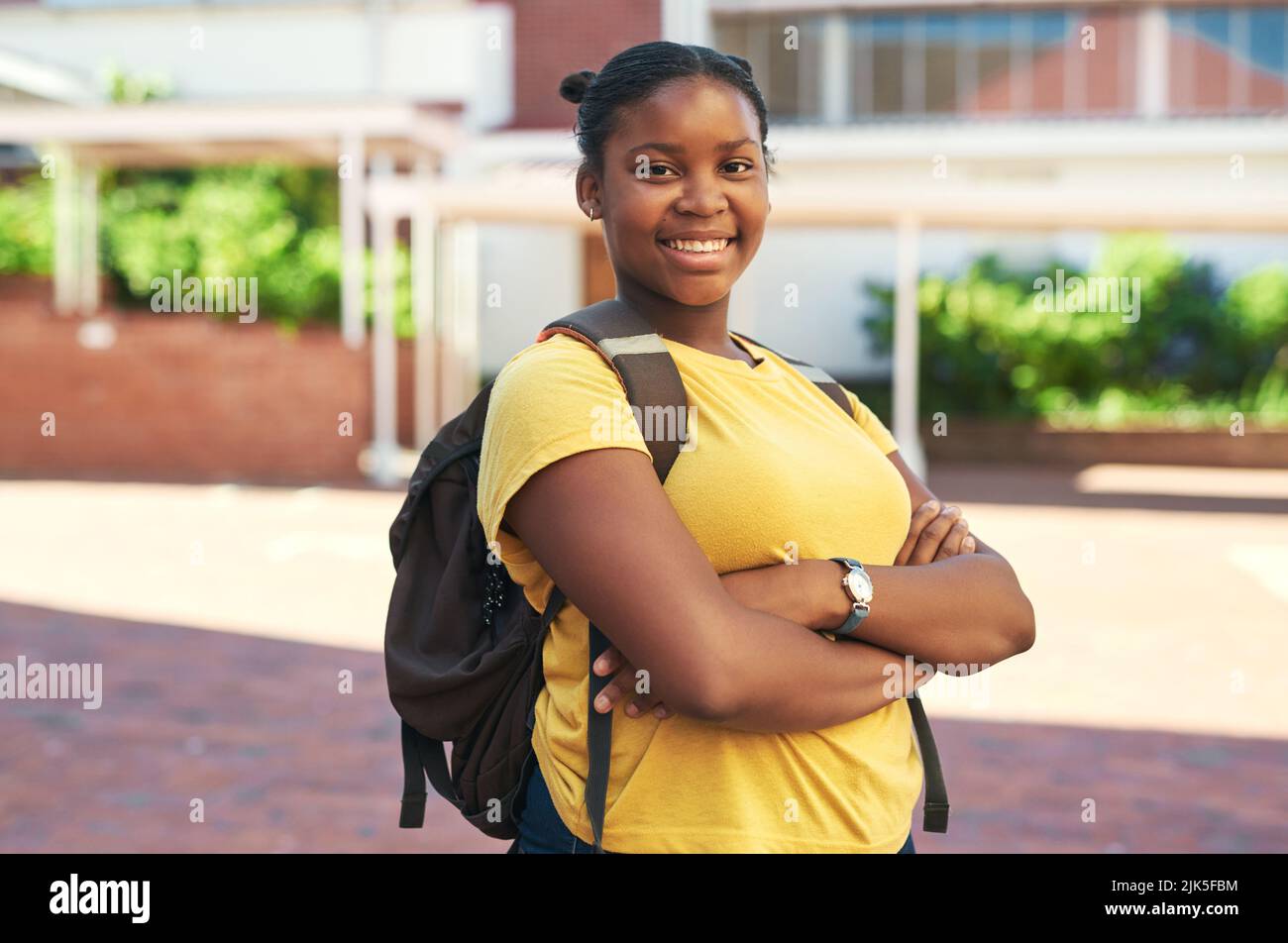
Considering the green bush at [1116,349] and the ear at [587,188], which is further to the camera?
the green bush at [1116,349]

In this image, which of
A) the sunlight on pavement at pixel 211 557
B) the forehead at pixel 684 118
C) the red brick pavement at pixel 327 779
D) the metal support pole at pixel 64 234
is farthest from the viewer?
the metal support pole at pixel 64 234

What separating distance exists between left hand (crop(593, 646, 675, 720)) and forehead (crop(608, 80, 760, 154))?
2.08ft

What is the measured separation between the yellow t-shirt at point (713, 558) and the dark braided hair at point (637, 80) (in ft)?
0.93

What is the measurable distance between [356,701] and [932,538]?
467 centimetres

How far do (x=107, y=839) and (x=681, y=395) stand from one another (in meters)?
3.49

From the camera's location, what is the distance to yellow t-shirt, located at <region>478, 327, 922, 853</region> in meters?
1.67

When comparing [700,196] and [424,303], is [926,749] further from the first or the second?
[424,303]

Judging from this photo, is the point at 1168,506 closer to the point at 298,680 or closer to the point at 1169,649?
the point at 1169,649

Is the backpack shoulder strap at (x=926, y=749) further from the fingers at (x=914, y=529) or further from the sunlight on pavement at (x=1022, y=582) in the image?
the sunlight on pavement at (x=1022, y=582)

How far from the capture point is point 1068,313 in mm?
19672

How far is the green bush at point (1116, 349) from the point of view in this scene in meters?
19.7

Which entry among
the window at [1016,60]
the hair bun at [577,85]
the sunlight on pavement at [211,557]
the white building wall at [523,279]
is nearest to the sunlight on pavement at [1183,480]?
the window at [1016,60]

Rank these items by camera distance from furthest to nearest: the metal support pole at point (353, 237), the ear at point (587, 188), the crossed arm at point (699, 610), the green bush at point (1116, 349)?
the green bush at point (1116, 349) < the metal support pole at point (353, 237) < the ear at point (587, 188) < the crossed arm at point (699, 610)

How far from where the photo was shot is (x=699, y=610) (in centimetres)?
166
